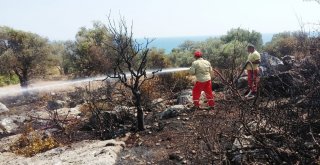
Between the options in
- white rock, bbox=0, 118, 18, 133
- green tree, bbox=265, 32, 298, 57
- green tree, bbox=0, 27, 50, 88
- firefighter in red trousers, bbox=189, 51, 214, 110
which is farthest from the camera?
green tree, bbox=265, 32, 298, 57

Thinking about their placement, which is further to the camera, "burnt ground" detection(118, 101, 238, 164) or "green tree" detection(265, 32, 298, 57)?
"green tree" detection(265, 32, 298, 57)

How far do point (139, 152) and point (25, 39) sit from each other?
19231 mm

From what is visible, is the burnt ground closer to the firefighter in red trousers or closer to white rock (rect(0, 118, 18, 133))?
the firefighter in red trousers

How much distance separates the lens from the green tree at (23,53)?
78.8 ft

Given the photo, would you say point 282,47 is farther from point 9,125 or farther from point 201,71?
point 9,125

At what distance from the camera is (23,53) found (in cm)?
2447

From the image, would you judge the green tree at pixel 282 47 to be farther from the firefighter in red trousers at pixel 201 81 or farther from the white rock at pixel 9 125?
the white rock at pixel 9 125

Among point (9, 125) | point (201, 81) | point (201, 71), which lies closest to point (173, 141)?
point (201, 81)

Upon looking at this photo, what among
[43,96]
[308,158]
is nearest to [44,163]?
[308,158]

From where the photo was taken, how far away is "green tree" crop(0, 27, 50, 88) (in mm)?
24016

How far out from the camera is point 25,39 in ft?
82.5

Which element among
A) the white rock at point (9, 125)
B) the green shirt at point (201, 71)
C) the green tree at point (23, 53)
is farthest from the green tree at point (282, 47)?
the white rock at point (9, 125)

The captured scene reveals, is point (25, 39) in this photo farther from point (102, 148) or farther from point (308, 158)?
point (308, 158)

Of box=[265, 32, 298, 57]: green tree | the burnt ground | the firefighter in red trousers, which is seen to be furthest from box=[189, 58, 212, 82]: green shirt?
box=[265, 32, 298, 57]: green tree
